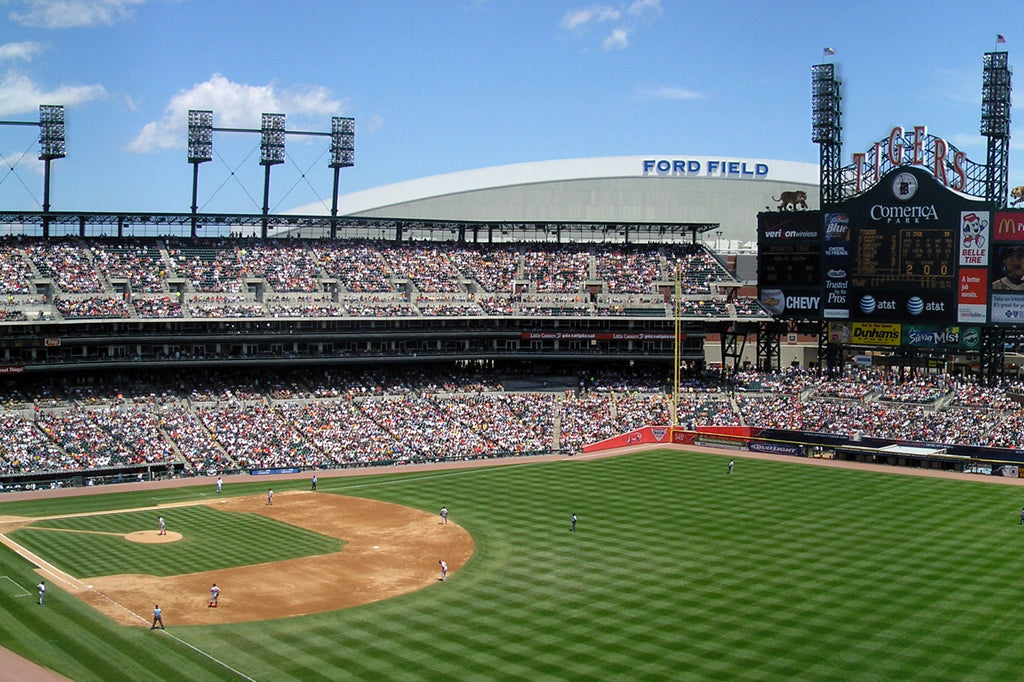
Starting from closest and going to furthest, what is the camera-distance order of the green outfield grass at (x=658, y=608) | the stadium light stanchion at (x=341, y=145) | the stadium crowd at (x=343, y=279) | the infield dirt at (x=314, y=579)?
the green outfield grass at (x=658, y=608)
the infield dirt at (x=314, y=579)
the stadium crowd at (x=343, y=279)
the stadium light stanchion at (x=341, y=145)

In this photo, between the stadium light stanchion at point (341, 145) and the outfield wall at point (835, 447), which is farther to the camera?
the stadium light stanchion at point (341, 145)

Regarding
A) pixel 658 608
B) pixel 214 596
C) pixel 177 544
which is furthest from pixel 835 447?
pixel 214 596

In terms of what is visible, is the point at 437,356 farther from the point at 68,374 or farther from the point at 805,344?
the point at 805,344

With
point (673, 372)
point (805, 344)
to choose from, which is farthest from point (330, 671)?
point (805, 344)

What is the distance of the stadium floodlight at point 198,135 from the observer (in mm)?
85250

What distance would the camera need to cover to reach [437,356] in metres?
83.1

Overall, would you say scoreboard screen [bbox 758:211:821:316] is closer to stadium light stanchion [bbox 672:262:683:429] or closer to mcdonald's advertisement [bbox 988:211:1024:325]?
stadium light stanchion [bbox 672:262:683:429]

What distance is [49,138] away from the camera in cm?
8256

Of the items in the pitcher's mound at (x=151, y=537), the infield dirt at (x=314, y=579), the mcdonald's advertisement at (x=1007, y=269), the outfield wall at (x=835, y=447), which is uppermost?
the mcdonald's advertisement at (x=1007, y=269)

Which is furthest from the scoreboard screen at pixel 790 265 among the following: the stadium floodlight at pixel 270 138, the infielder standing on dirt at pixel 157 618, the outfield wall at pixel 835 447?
the infielder standing on dirt at pixel 157 618

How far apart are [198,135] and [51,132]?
11.2 metres

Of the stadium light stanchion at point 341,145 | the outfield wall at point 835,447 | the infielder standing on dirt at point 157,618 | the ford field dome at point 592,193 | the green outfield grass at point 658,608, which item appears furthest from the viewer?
the ford field dome at point 592,193

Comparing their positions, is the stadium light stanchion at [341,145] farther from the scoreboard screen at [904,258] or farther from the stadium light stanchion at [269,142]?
the scoreboard screen at [904,258]

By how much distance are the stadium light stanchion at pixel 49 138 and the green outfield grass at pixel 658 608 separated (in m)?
35.4
